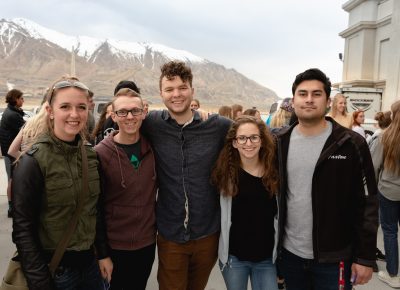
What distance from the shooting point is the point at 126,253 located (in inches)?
99.8

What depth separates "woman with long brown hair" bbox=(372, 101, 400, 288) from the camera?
3621mm

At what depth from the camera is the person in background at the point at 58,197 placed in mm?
1845

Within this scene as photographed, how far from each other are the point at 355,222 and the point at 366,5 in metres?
27.0

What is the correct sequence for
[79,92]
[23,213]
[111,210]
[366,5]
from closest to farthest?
[23,213], [79,92], [111,210], [366,5]

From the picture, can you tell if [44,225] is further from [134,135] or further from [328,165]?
[328,165]

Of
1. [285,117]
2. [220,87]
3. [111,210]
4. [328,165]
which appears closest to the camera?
[328,165]

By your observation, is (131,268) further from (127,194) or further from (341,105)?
(341,105)

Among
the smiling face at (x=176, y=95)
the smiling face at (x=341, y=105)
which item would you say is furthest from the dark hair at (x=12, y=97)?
the smiling face at (x=341, y=105)

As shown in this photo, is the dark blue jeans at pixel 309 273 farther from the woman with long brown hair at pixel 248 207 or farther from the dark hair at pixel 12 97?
the dark hair at pixel 12 97

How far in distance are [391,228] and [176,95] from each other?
A: 2945mm

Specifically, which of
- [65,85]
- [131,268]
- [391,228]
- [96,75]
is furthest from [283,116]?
[96,75]

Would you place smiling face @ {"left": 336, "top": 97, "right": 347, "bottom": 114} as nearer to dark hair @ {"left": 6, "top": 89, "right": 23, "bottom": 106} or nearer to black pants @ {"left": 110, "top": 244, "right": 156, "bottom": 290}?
black pants @ {"left": 110, "top": 244, "right": 156, "bottom": 290}

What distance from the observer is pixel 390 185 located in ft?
12.0

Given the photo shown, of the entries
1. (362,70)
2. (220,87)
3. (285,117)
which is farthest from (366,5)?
(220,87)
